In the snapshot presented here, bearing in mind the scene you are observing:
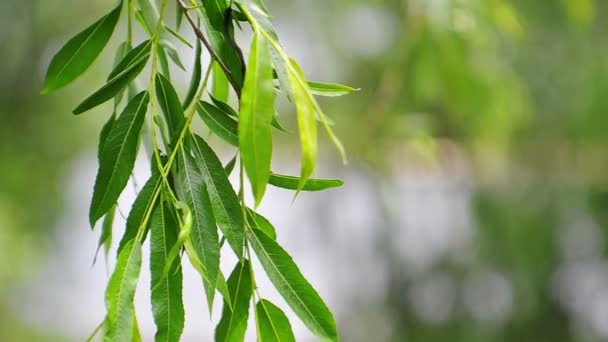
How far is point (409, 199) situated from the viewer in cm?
222

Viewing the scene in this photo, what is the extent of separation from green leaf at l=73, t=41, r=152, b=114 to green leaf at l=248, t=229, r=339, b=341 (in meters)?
0.09

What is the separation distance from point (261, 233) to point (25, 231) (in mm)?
1913

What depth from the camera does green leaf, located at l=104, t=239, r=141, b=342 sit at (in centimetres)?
30

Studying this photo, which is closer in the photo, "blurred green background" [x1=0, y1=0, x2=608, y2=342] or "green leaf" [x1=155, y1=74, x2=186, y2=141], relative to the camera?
"green leaf" [x1=155, y1=74, x2=186, y2=141]

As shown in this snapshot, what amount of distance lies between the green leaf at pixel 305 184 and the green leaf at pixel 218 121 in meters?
0.02

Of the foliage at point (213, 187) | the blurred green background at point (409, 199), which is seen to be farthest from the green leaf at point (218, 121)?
the blurred green background at point (409, 199)

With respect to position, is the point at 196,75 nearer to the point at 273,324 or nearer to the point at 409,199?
the point at 273,324

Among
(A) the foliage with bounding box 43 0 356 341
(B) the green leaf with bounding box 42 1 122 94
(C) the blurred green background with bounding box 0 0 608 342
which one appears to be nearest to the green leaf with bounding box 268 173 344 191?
(A) the foliage with bounding box 43 0 356 341

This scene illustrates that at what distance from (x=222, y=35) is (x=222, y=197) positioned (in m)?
0.07

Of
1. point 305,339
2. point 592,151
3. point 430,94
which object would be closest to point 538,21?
point 592,151

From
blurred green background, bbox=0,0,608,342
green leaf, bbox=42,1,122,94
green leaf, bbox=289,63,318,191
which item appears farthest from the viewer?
blurred green background, bbox=0,0,608,342

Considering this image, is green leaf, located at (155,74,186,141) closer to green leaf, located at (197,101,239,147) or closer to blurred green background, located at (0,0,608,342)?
green leaf, located at (197,101,239,147)

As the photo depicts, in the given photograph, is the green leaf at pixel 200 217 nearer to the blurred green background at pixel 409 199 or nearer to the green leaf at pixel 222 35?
the green leaf at pixel 222 35

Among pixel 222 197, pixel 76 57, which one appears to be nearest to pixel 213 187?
pixel 222 197
